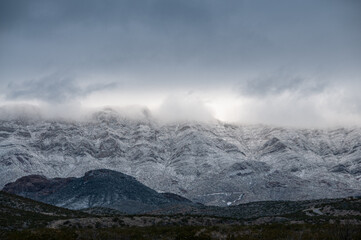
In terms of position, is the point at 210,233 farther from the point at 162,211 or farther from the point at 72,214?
the point at 162,211

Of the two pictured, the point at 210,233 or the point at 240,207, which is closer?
the point at 210,233

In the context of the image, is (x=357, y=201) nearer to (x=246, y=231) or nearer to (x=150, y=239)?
(x=246, y=231)

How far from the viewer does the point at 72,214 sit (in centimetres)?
12525

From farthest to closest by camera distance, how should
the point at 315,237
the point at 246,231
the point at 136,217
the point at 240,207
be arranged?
1. the point at 240,207
2. the point at 136,217
3. the point at 246,231
4. the point at 315,237

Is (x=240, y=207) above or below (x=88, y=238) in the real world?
above

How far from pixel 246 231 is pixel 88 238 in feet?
79.9

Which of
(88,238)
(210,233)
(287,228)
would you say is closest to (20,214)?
(88,238)

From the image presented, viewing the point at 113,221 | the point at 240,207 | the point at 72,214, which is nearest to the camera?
the point at 113,221

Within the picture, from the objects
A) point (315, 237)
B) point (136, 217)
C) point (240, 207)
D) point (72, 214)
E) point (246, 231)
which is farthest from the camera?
point (240, 207)

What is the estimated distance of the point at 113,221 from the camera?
105 meters

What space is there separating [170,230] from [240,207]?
92034 mm

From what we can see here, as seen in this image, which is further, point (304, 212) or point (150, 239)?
point (304, 212)

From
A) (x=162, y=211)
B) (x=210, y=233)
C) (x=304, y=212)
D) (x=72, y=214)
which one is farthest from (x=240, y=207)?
(x=210, y=233)

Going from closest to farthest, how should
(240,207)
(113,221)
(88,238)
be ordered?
(88,238) < (113,221) < (240,207)
